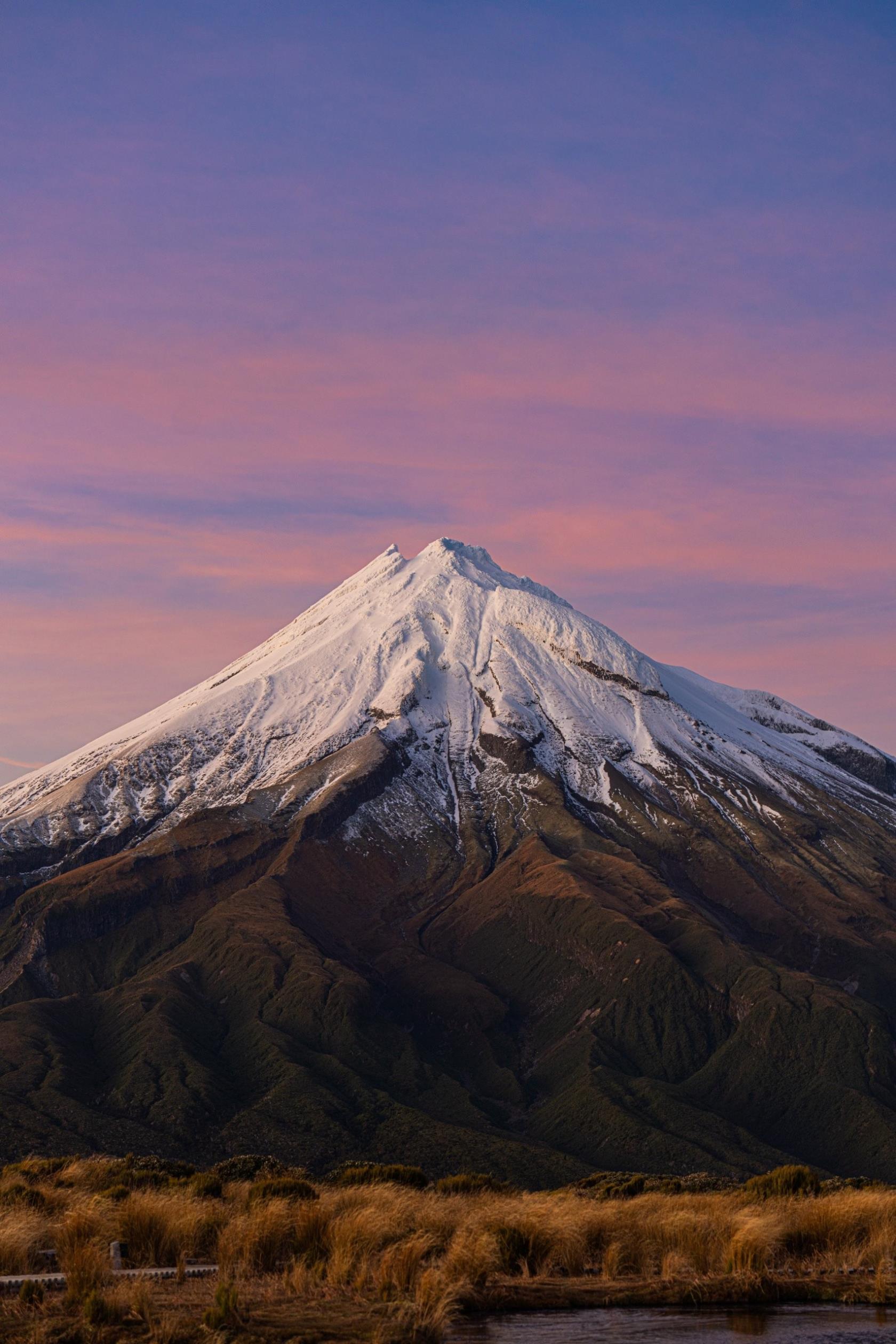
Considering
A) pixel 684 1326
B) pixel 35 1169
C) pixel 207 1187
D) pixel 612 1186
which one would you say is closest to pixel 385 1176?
pixel 612 1186

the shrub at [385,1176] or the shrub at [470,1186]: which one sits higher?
the shrub at [385,1176]

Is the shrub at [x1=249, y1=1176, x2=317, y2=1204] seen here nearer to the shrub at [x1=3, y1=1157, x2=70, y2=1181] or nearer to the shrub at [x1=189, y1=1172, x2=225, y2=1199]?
the shrub at [x1=189, y1=1172, x2=225, y2=1199]

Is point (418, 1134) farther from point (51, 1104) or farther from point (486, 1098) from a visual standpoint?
point (51, 1104)

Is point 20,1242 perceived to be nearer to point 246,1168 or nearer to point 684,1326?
point 684,1326

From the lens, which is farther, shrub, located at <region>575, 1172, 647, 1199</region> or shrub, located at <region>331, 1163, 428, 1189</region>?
shrub, located at <region>575, 1172, 647, 1199</region>

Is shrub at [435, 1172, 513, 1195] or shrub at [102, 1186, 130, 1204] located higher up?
shrub at [102, 1186, 130, 1204]

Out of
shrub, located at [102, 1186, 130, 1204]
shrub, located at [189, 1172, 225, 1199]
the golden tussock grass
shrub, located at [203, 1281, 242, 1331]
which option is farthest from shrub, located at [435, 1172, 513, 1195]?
shrub, located at [203, 1281, 242, 1331]

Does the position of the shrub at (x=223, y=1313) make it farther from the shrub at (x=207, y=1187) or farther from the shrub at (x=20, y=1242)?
the shrub at (x=207, y=1187)

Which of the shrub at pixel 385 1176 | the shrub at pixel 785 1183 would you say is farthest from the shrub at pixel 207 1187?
the shrub at pixel 785 1183
